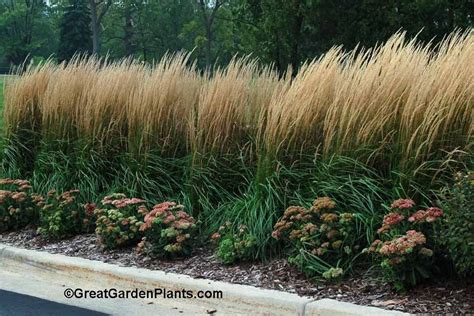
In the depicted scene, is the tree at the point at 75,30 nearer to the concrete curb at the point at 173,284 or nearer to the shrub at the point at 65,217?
the shrub at the point at 65,217

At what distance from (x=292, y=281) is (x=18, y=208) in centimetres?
348

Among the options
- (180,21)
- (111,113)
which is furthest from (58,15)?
(111,113)

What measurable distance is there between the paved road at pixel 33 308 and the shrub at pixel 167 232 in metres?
0.97

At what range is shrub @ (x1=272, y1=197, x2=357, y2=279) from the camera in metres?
5.05

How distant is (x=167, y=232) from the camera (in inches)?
225

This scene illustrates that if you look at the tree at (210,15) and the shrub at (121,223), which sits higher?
the tree at (210,15)

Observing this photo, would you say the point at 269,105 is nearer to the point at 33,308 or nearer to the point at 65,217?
the point at 65,217

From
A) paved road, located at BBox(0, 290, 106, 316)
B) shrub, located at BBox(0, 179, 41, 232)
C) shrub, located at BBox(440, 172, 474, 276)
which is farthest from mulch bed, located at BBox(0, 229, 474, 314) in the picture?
paved road, located at BBox(0, 290, 106, 316)

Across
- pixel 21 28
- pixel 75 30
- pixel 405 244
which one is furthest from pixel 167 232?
Result: pixel 21 28

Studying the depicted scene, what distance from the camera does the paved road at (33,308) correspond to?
5020 millimetres

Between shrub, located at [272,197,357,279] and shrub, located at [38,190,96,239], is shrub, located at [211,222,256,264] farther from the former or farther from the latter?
shrub, located at [38,190,96,239]

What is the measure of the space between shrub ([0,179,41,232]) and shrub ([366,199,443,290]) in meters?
3.99

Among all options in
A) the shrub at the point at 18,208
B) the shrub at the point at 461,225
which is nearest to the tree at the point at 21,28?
the shrub at the point at 18,208

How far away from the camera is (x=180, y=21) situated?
59.5m
